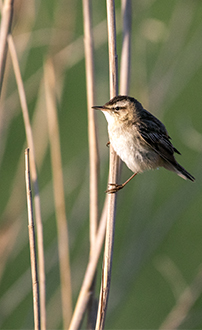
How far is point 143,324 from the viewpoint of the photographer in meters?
5.41

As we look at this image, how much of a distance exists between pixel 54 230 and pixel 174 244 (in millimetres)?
1667

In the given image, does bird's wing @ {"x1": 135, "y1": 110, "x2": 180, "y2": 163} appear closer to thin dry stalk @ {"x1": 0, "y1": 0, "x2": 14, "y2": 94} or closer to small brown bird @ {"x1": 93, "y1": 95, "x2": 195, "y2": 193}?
small brown bird @ {"x1": 93, "y1": 95, "x2": 195, "y2": 193}

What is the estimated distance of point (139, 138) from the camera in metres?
3.05

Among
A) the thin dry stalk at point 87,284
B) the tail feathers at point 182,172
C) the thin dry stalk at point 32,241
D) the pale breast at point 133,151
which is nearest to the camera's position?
the thin dry stalk at point 32,241

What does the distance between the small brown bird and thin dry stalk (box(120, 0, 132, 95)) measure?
22 centimetres

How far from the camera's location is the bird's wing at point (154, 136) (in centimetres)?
306

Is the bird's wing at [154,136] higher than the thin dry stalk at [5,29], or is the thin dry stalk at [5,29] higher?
the thin dry stalk at [5,29]

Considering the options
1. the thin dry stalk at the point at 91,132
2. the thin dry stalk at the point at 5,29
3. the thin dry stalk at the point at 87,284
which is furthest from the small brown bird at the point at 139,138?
the thin dry stalk at the point at 5,29

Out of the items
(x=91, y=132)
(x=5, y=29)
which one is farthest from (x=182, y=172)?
(x=5, y=29)

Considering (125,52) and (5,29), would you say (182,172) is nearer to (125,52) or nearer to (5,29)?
(125,52)

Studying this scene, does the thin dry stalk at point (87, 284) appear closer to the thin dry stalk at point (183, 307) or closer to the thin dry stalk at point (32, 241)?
the thin dry stalk at point (32, 241)

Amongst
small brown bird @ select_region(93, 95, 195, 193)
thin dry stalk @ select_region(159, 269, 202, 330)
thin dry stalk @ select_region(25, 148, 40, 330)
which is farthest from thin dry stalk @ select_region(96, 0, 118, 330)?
thin dry stalk @ select_region(159, 269, 202, 330)

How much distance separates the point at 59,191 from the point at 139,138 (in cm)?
64

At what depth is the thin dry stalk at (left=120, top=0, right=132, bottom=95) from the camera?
2.59m
